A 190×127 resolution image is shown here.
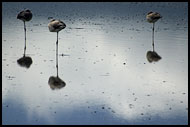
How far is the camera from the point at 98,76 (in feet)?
40.6

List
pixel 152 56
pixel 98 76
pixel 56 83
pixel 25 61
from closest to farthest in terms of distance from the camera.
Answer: pixel 56 83 → pixel 98 76 → pixel 25 61 → pixel 152 56

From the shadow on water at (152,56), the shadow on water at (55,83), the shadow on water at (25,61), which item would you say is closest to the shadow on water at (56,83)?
the shadow on water at (55,83)

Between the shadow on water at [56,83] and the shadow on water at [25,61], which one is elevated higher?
the shadow on water at [25,61]

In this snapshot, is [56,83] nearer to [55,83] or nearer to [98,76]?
[55,83]

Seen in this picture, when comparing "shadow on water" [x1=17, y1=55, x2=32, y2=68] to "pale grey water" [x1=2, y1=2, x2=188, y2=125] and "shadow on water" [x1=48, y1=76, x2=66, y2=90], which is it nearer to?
"pale grey water" [x1=2, y1=2, x2=188, y2=125]

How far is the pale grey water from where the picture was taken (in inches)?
372

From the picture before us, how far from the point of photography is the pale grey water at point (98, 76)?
9438mm

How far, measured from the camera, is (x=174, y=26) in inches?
887

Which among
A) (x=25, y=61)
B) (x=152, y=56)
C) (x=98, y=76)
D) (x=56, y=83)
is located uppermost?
(x=152, y=56)

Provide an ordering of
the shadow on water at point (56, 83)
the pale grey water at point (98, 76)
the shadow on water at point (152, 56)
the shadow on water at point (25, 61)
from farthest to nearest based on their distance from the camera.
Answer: the shadow on water at point (152, 56)
the shadow on water at point (25, 61)
the shadow on water at point (56, 83)
the pale grey water at point (98, 76)

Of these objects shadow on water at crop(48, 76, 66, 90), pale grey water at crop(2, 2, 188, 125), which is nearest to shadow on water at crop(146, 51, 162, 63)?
pale grey water at crop(2, 2, 188, 125)

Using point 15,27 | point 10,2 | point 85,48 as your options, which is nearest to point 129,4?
point 10,2

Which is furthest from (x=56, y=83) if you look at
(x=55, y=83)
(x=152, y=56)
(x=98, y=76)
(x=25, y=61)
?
(x=152, y=56)

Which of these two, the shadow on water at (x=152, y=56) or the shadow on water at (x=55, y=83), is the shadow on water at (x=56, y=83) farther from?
the shadow on water at (x=152, y=56)
